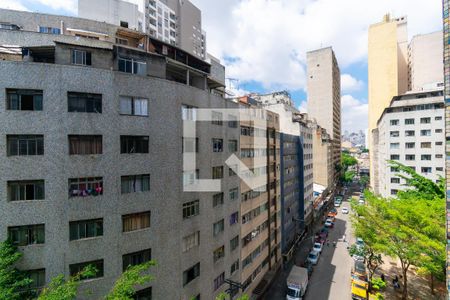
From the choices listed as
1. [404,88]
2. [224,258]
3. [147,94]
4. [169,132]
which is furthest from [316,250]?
[404,88]

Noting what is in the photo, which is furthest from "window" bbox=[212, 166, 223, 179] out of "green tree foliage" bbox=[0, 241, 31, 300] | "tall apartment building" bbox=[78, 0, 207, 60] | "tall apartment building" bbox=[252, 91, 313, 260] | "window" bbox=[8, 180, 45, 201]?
"tall apartment building" bbox=[78, 0, 207, 60]

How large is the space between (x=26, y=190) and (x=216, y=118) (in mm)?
14460

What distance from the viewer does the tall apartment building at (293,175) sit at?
38.8m

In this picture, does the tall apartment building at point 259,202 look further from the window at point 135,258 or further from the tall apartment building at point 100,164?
the window at point 135,258

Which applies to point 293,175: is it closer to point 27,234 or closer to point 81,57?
point 81,57

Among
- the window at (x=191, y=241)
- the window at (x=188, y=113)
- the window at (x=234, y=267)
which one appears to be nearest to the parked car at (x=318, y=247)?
the window at (x=234, y=267)

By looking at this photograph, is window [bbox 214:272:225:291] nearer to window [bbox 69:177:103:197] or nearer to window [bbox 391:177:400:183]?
window [bbox 69:177:103:197]

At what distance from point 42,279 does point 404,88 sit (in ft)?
364

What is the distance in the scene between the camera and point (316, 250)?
40.2 metres

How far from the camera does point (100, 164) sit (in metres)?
13.8

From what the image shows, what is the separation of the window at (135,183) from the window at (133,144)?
169cm

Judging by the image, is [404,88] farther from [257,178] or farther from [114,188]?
[114,188]

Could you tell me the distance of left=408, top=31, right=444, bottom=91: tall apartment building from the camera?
7044 cm

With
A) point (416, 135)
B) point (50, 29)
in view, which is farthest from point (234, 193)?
point (416, 135)
